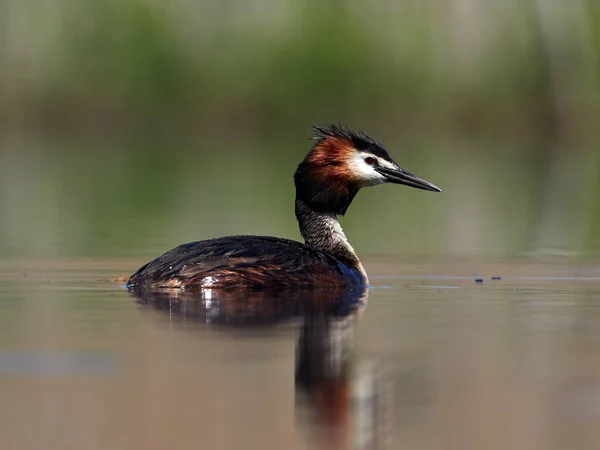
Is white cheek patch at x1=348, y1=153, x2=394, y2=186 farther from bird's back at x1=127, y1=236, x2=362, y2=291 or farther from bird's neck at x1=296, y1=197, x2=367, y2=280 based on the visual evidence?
bird's back at x1=127, y1=236, x2=362, y2=291

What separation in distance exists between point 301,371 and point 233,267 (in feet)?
11.0

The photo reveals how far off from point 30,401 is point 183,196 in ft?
50.8

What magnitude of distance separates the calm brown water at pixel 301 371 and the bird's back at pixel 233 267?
0.98 feet

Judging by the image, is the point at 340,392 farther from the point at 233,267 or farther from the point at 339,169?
the point at 339,169

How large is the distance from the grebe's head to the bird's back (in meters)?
1.20

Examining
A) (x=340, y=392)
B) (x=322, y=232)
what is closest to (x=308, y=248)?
(x=322, y=232)

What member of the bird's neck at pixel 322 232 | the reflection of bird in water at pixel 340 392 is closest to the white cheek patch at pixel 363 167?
the bird's neck at pixel 322 232

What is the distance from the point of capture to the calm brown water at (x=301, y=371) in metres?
6.70

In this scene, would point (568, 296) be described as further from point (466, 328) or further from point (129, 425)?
point (129, 425)

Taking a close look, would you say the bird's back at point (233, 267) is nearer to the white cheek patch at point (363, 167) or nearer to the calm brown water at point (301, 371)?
the calm brown water at point (301, 371)

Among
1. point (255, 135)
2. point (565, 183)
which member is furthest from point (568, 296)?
point (255, 135)

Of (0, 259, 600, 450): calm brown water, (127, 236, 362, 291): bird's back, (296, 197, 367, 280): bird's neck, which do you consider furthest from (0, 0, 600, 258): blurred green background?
(0, 259, 600, 450): calm brown water

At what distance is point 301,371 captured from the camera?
26.4 ft

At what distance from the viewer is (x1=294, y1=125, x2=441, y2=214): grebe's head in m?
12.8
